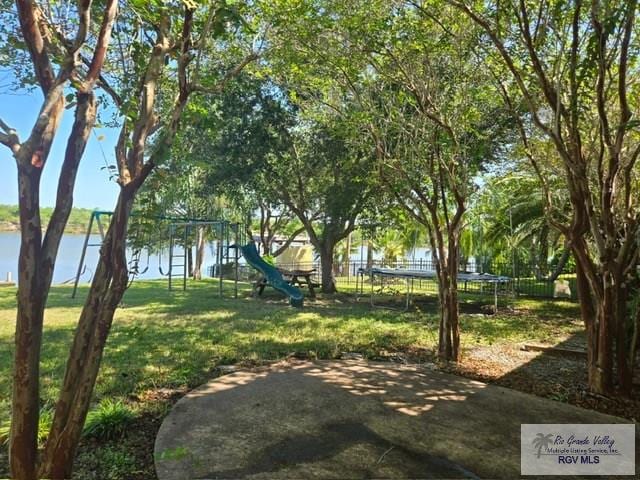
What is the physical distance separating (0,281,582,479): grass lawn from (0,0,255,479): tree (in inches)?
22.0

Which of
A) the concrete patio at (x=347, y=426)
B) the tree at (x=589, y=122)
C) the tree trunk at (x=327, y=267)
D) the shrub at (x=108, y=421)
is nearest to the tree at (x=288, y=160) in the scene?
the tree trunk at (x=327, y=267)

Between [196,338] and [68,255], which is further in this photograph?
[68,255]

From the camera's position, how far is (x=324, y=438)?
3.10 meters

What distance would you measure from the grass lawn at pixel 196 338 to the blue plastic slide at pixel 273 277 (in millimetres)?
329

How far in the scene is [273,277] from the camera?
12.0 m

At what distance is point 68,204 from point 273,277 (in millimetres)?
9951

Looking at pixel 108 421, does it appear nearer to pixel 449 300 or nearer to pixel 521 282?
pixel 449 300

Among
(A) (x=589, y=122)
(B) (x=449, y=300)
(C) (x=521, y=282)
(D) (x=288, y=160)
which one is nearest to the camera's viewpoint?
(A) (x=589, y=122)

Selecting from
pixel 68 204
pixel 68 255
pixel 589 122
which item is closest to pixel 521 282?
pixel 589 122

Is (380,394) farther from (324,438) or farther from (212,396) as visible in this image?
(212,396)

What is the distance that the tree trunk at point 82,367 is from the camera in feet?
7.20

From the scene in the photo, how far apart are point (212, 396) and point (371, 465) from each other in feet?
5.63

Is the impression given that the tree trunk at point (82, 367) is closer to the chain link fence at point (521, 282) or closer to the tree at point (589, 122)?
the tree at point (589, 122)

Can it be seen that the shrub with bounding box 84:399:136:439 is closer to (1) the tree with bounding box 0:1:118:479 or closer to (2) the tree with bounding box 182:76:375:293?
(1) the tree with bounding box 0:1:118:479
